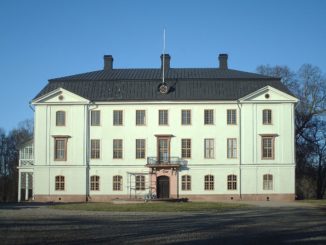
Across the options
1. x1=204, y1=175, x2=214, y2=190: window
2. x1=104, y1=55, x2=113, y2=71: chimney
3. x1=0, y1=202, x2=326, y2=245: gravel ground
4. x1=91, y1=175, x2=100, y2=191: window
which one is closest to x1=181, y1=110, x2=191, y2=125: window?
x1=204, y1=175, x2=214, y2=190: window

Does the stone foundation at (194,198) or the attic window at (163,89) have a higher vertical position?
the attic window at (163,89)

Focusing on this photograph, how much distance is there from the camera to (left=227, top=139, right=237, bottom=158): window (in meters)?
46.2

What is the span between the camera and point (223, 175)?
4591cm

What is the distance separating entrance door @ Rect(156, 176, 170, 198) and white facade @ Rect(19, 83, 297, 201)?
0.60 feet

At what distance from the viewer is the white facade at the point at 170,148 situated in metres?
45.7

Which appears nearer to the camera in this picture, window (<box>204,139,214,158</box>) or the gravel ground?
the gravel ground

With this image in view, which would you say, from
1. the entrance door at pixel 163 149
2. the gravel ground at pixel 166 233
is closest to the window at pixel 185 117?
the entrance door at pixel 163 149

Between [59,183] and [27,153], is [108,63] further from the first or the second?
[59,183]

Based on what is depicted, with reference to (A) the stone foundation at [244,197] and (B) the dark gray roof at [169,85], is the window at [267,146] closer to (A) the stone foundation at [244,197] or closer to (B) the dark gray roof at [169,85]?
(A) the stone foundation at [244,197]

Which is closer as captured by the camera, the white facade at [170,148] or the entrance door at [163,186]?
the white facade at [170,148]

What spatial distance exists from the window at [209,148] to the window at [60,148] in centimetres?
1148

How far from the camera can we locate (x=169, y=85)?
154 ft

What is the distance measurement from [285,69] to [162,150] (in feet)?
59.9

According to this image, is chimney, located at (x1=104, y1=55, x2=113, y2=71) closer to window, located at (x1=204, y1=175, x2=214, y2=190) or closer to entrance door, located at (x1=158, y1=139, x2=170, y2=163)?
entrance door, located at (x1=158, y1=139, x2=170, y2=163)
